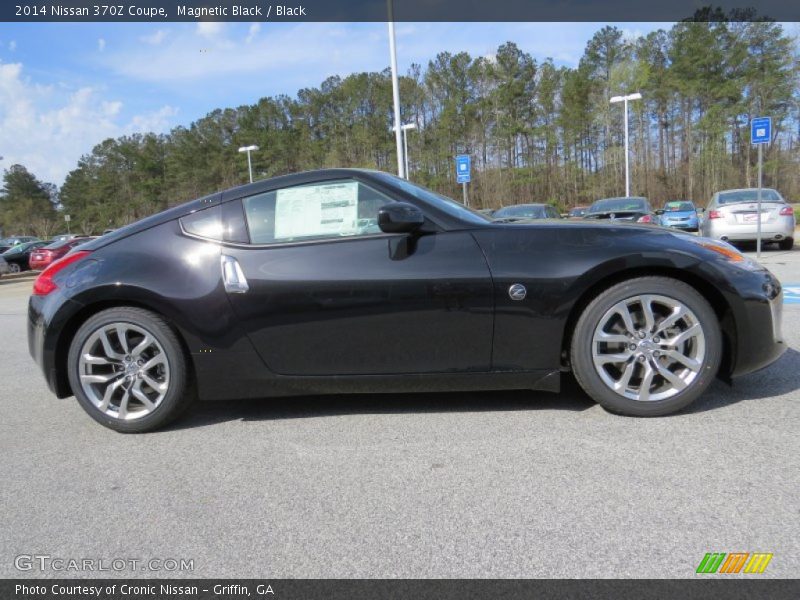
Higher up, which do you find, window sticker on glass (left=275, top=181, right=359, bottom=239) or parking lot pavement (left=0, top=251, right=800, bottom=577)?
window sticker on glass (left=275, top=181, right=359, bottom=239)

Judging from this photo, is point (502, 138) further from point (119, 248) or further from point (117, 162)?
point (119, 248)

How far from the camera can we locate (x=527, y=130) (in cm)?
5394

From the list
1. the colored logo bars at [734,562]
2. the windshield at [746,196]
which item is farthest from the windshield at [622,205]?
the colored logo bars at [734,562]

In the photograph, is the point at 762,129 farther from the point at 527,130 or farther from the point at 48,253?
the point at 527,130

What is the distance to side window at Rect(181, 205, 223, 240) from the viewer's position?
3.53m

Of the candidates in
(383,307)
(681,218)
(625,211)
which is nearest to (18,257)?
(625,211)

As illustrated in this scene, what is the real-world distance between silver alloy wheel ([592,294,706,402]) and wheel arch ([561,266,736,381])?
0.13 meters

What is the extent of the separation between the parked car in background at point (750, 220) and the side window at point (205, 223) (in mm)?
12310

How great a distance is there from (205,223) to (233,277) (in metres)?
0.42

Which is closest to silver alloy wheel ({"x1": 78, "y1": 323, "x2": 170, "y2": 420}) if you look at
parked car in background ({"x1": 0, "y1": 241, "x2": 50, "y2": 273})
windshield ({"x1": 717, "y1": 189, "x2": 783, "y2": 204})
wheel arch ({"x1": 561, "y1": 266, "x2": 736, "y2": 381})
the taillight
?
the taillight

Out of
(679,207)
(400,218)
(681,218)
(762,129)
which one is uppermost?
(762,129)

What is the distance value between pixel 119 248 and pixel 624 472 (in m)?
3.01

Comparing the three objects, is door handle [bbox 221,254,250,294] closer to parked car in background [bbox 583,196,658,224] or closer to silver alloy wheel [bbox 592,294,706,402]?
silver alloy wheel [bbox 592,294,706,402]

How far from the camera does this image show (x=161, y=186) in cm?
5997
